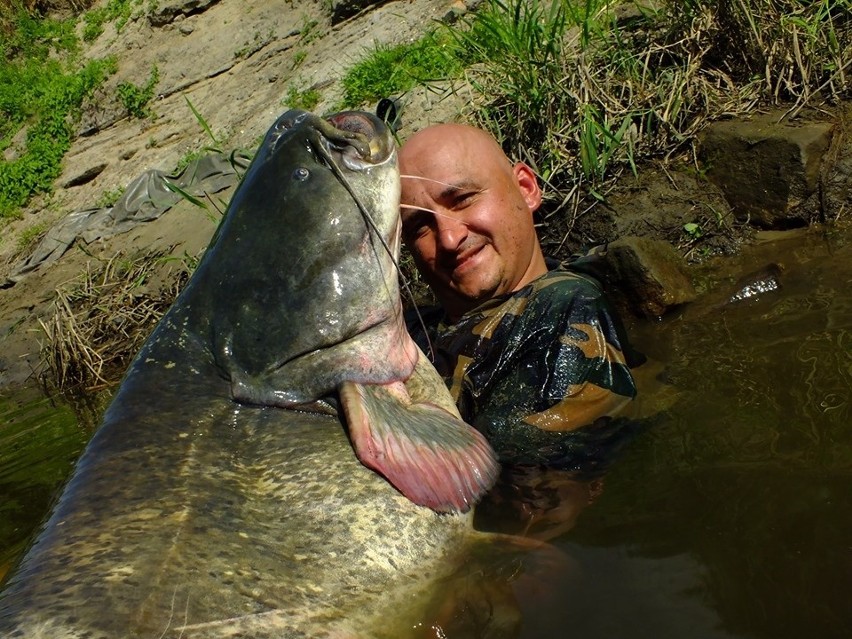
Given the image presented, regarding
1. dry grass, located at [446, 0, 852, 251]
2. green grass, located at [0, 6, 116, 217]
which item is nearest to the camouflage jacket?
dry grass, located at [446, 0, 852, 251]

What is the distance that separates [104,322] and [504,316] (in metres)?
4.34

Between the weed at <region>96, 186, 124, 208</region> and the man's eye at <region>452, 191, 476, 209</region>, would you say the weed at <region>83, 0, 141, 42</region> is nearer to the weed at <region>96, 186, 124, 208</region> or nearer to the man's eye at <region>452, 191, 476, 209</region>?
the weed at <region>96, 186, 124, 208</region>

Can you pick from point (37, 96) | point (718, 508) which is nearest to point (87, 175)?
point (37, 96)

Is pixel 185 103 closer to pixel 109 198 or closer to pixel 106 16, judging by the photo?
pixel 109 198

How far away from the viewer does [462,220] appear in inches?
127

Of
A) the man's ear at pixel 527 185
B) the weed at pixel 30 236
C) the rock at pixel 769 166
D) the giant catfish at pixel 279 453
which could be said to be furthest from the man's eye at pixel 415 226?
the weed at pixel 30 236

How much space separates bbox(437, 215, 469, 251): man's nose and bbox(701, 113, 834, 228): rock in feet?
7.05

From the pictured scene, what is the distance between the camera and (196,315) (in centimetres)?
213

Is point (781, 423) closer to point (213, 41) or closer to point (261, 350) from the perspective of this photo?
point (261, 350)

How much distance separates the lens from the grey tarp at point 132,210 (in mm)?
8195

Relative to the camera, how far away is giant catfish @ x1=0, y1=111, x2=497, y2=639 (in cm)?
166

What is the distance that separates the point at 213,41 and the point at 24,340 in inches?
208

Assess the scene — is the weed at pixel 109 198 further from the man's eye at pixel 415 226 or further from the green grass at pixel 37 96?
the man's eye at pixel 415 226

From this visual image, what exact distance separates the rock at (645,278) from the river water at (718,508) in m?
0.31
